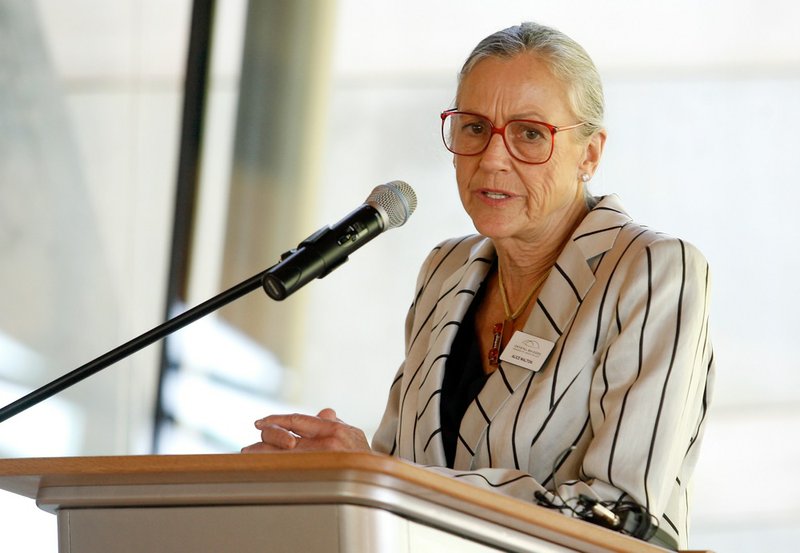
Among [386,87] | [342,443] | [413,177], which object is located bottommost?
[342,443]

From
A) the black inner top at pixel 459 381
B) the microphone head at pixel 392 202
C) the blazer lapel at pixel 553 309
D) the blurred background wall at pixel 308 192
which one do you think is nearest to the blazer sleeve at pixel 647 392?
the blazer lapel at pixel 553 309

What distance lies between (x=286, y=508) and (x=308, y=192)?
3476 millimetres

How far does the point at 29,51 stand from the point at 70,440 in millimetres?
1777

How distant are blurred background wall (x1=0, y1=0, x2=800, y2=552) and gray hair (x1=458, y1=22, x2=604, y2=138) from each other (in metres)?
1.72

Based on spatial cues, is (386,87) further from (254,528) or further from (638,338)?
(254,528)

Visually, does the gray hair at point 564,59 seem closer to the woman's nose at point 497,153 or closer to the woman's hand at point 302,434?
the woman's nose at point 497,153

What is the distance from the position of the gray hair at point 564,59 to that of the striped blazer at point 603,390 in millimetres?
195

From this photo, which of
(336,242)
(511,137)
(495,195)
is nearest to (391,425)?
(495,195)

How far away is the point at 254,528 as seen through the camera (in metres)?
1.31

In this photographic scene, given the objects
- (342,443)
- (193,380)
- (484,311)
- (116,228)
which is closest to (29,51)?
(116,228)

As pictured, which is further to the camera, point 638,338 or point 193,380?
point 193,380

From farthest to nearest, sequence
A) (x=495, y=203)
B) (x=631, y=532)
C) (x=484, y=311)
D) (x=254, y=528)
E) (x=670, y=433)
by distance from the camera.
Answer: (x=484, y=311) < (x=495, y=203) < (x=670, y=433) < (x=631, y=532) < (x=254, y=528)

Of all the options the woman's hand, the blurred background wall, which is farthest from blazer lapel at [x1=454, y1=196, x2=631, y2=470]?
the blurred background wall

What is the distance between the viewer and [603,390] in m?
1.91
